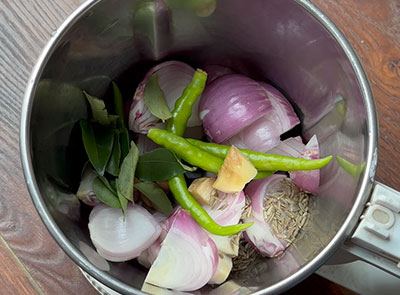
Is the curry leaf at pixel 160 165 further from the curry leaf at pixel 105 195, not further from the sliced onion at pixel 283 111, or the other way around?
the sliced onion at pixel 283 111

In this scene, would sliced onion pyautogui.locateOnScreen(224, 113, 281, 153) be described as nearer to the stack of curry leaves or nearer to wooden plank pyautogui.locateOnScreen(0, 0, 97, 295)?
the stack of curry leaves

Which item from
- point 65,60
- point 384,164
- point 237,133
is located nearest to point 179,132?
point 237,133

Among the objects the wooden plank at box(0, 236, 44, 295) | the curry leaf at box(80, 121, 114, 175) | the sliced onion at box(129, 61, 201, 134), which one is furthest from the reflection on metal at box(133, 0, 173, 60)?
the wooden plank at box(0, 236, 44, 295)

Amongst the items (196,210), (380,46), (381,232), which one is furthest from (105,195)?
(380,46)

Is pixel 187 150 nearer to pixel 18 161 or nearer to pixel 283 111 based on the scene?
pixel 283 111

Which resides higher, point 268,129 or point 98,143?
point 98,143

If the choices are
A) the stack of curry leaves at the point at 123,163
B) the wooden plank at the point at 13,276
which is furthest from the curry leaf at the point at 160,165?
the wooden plank at the point at 13,276
